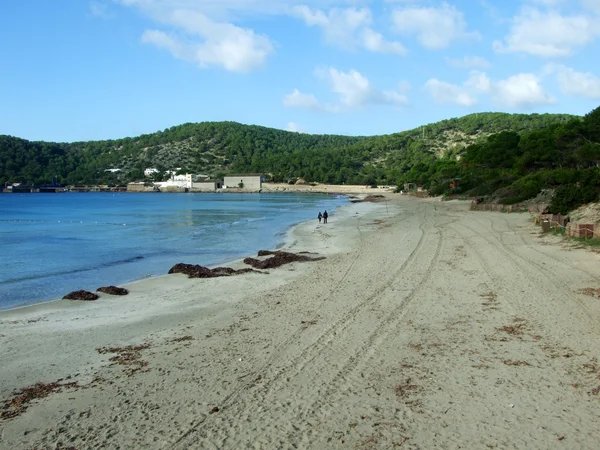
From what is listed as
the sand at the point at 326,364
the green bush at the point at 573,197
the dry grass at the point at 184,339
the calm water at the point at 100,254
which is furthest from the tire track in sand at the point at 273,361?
the green bush at the point at 573,197

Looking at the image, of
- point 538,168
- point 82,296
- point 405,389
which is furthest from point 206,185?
point 405,389

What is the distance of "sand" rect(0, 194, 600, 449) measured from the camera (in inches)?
214

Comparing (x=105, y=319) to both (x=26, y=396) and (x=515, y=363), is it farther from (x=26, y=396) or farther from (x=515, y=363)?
(x=515, y=363)

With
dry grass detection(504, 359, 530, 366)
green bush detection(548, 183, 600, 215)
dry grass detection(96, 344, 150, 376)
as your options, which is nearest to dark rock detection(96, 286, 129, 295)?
dry grass detection(96, 344, 150, 376)

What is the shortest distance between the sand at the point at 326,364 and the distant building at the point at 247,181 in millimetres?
149724

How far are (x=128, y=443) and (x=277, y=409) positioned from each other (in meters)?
1.64

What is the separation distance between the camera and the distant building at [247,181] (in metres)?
163

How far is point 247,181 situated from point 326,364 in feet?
522

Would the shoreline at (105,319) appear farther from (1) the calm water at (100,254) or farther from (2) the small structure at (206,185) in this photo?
(2) the small structure at (206,185)

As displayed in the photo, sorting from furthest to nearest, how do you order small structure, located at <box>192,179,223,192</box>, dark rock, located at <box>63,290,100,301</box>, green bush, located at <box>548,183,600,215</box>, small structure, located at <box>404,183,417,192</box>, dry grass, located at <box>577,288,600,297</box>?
small structure, located at <box>192,179,223,192</box> → small structure, located at <box>404,183,417,192</box> → green bush, located at <box>548,183,600,215</box> → dark rock, located at <box>63,290,100,301</box> → dry grass, located at <box>577,288,600,297</box>

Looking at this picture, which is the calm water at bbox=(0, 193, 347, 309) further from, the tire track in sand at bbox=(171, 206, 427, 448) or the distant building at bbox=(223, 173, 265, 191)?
the distant building at bbox=(223, 173, 265, 191)

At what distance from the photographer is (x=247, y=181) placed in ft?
540

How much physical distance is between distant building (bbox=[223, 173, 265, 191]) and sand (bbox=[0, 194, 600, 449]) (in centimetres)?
14972

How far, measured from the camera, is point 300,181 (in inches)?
6314
